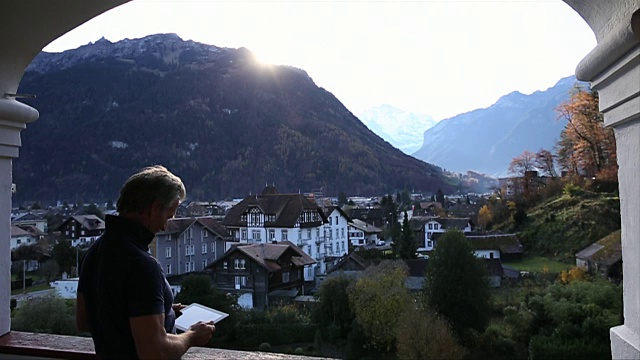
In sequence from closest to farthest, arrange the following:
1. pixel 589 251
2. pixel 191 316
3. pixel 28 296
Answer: pixel 191 316
pixel 28 296
pixel 589 251

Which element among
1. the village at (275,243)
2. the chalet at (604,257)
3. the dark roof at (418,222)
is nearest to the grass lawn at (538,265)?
the village at (275,243)

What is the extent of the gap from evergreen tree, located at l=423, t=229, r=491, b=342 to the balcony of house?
10.3ft

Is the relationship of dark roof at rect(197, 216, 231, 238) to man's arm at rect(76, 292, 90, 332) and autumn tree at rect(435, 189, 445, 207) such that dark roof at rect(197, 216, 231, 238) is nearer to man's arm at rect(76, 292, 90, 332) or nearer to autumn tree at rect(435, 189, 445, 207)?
autumn tree at rect(435, 189, 445, 207)

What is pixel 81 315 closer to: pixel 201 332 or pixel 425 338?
pixel 201 332

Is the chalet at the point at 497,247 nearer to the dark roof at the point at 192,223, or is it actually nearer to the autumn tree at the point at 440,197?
the autumn tree at the point at 440,197

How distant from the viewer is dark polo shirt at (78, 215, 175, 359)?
2.94ft

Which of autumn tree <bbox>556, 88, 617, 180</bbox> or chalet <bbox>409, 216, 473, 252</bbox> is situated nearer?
autumn tree <bbox>556, 88, 617, 180</bbox>

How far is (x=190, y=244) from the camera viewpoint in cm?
421

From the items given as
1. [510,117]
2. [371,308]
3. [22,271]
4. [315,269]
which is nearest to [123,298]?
[22,271]

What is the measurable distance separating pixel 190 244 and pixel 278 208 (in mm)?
1118

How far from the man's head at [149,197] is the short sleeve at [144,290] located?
4.6 inches

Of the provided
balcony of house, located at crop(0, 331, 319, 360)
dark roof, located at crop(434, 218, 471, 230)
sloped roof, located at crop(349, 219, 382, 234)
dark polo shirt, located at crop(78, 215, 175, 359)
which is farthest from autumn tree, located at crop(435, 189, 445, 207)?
dark polo shirt, located at crop(78, 215, 175, 359)

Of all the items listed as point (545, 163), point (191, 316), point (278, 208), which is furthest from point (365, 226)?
point (191, 316)

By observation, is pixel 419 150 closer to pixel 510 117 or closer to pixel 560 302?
pixel 510 117
